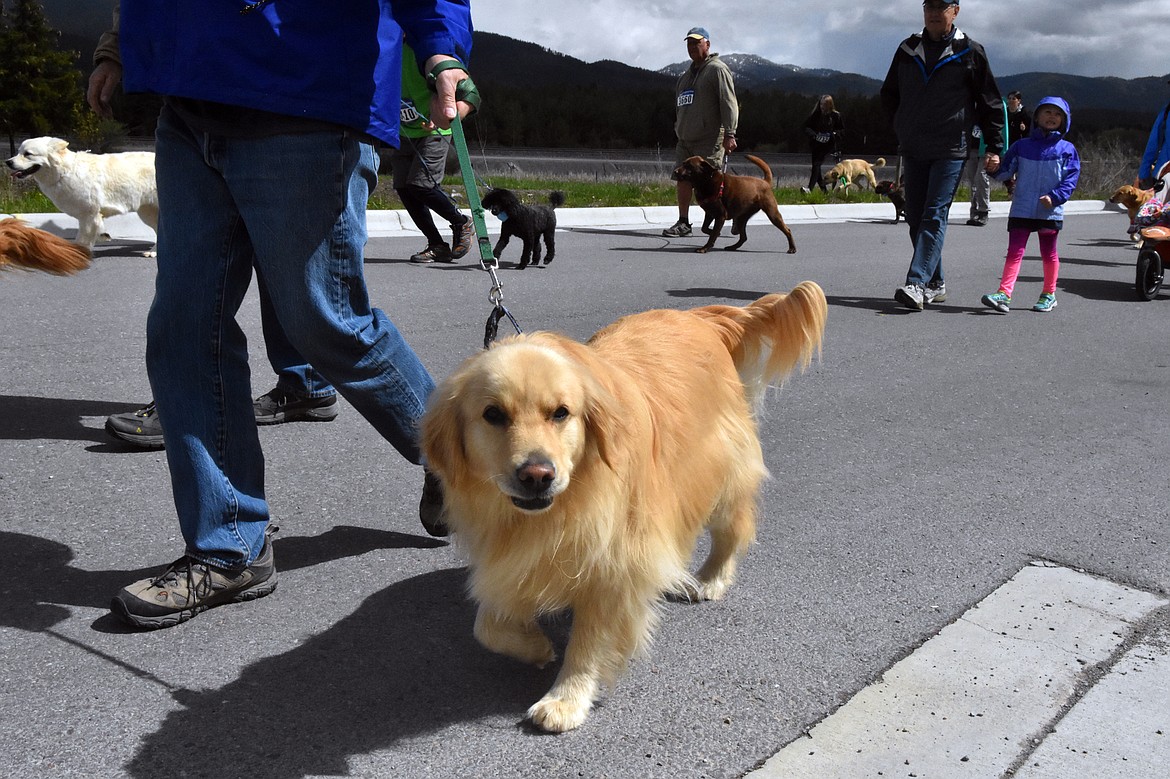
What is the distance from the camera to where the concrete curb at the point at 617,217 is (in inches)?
382

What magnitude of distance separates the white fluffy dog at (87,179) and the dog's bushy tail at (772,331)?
6.84m

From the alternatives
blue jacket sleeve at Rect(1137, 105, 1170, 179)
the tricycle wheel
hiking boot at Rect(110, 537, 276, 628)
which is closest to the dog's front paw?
→ hiking boot at Rect(110, 537, 276, 628)

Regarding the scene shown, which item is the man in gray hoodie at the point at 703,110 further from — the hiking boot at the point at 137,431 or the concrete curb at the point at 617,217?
the hiking boot at the point at 137,431

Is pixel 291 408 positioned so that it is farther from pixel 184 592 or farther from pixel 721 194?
pixel 721 194

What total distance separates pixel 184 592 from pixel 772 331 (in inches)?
76.1

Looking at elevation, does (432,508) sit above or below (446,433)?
below

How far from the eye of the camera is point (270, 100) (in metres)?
2.49

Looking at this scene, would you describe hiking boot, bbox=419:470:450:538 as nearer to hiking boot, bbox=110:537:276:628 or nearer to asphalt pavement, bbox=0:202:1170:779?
asphalt pavement, bbox=0:202:1170:779

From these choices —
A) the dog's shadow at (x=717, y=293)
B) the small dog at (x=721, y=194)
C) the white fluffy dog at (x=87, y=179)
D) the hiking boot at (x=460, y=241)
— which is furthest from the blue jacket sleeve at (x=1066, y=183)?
the white fluffy dog at (x=87, y=179)

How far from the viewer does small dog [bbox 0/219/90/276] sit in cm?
371

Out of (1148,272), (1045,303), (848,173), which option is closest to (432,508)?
(1045,303)

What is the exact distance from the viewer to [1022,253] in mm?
7984

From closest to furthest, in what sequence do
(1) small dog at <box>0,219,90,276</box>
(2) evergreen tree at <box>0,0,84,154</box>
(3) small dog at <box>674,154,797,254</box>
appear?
(1) small dog at <box>0,219,90,276</box> < (3) small dog at <box>674,154,797,254</box> < (2) evergreen tree at <box>0,0,84,154</box>

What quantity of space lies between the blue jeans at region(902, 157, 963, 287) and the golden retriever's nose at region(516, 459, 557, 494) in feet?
Answer: 20.6
